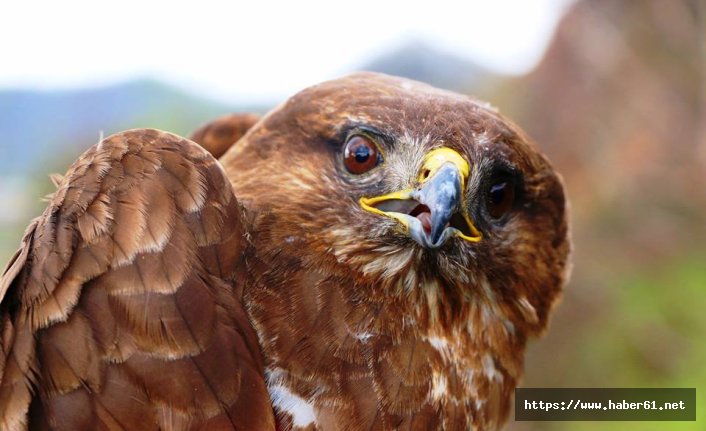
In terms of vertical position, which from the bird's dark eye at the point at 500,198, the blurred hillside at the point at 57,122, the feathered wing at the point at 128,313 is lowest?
the feathered wing at the point at 128,313

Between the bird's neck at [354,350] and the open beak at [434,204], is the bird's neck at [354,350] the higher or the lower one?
the lower one

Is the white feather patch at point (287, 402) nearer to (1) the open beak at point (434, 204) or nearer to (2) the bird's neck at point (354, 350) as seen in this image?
(2) the bird's neck at point (354, 350)

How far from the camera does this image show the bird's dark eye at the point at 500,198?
252cm

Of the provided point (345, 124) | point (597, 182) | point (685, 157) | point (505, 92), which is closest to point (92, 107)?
point (505, 92)

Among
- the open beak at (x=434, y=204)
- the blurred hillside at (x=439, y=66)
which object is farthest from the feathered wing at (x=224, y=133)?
the blurred hillside at (x=439, y=66)

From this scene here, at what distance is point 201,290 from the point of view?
195cm

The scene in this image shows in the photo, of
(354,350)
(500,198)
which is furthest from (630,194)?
(354,350)

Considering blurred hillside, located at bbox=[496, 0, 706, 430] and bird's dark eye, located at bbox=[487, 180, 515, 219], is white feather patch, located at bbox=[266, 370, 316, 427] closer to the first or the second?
bird's dark eye, located at bbox=[487, 180, 515, 219]

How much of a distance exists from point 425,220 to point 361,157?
33 cm

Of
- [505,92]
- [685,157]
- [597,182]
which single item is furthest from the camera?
[505,92]

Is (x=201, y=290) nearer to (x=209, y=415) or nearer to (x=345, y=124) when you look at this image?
(x=209, y=415)

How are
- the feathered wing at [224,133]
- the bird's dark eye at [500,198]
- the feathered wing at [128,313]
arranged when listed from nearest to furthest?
the feathered wing at [128,313]
the bird's dark eye at [500,198]
the feathered wing at [224,133]

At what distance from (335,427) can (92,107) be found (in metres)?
11.2

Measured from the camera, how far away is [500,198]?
255 cm
